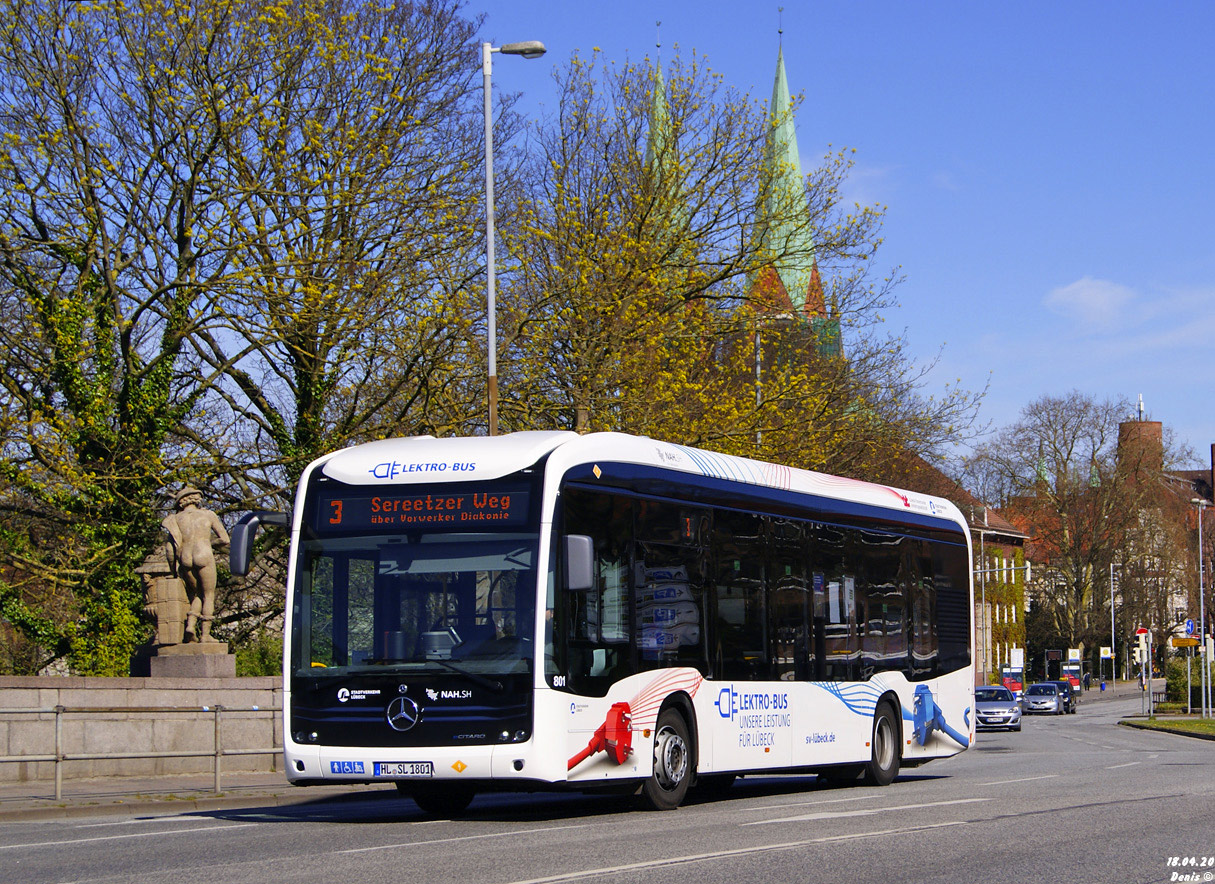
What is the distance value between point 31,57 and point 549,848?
19684mm

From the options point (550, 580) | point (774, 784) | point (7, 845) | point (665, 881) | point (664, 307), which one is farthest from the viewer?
point (664, 307)

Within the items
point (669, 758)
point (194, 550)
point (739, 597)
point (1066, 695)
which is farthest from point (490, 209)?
point (1066, 695)

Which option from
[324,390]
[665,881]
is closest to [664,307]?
[324,390]

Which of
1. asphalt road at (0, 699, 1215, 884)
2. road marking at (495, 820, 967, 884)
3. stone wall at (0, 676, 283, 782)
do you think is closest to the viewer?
road marking at (495, 820, 967, 884)

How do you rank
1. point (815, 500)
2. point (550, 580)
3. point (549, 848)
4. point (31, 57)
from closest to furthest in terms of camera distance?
1. point (549, 848)
2. point (550, 580)
3. point (815, 500)
4. point (31, 57)

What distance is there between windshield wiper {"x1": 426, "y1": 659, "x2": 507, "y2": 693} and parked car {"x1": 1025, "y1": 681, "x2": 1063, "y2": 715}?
192 feet

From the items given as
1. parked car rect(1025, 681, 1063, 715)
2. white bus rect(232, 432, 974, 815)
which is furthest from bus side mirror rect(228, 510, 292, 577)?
parked car rect(1025, 681, 1063, 715)

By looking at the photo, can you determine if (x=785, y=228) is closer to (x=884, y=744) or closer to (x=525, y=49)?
(x=525, y=49)

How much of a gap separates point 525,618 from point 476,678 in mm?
605

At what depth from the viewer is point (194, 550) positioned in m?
22.1

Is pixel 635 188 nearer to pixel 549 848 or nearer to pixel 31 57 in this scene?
pixel 31 57

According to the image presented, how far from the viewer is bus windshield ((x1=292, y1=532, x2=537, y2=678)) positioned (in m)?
12.2

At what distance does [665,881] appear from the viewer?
27.5 feet

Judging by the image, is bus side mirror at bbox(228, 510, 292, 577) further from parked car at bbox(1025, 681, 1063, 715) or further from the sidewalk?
parked car at bbox(1025, 681, 1063, 715)
